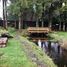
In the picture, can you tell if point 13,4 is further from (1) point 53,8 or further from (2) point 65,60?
(2) point 65,60

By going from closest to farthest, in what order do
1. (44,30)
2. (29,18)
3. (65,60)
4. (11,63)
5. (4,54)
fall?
(11,63)
(4,54)
(65,60)
(44,30)
(29,18)

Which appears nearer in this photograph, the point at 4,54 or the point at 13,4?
the point at 4,54

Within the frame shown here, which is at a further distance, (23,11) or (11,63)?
(23,11)

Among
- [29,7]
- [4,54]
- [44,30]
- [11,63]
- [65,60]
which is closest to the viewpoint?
[11,63]

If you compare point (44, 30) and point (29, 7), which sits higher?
point (29, 7)

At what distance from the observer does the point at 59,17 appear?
40000 mm

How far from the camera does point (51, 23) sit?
134 ft

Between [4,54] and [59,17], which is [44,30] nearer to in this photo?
[59,17]

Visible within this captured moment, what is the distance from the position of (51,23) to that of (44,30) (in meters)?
7.48

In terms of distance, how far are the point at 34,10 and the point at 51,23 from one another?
3.50m

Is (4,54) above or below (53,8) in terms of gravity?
below

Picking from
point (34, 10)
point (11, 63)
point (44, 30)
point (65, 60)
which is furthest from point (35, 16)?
point (11, 63)

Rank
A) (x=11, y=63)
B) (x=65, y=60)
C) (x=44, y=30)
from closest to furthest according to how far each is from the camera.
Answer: (x=11, y=63), (x=65, y=60), (x=44, y=30)

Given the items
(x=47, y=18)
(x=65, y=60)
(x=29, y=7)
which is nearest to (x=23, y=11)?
(x=29, y=7)
